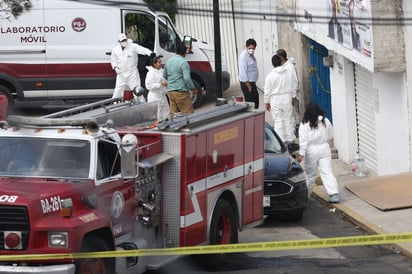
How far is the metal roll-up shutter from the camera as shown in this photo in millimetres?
19938

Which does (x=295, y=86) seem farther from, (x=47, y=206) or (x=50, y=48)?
(x=47, y=206)

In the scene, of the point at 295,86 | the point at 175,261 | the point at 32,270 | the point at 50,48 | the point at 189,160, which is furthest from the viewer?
the point at 50,48

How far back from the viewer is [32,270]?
33.8ft

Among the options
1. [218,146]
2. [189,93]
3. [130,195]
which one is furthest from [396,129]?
[130,195]

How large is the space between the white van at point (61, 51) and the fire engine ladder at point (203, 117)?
10743 millimetres

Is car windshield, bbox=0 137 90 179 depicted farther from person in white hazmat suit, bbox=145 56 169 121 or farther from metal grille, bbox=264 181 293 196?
person in white hazmat suit, bbox=145 56 169 121

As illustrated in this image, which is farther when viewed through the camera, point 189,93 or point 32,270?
point 189,93

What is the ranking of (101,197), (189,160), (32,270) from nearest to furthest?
(32,270) → (101,197) → (189,160)

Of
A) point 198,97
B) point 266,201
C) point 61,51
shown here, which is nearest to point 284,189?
point 266,201

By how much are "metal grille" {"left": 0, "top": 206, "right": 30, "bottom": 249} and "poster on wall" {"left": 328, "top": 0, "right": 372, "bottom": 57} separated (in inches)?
313

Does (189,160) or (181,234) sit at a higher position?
(189,160)

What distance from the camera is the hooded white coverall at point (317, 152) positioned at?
55.4 ft

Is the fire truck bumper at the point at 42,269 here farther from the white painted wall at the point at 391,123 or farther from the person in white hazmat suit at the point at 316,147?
the white painted wall at the point at 391,123

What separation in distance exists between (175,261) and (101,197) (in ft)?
7.18
